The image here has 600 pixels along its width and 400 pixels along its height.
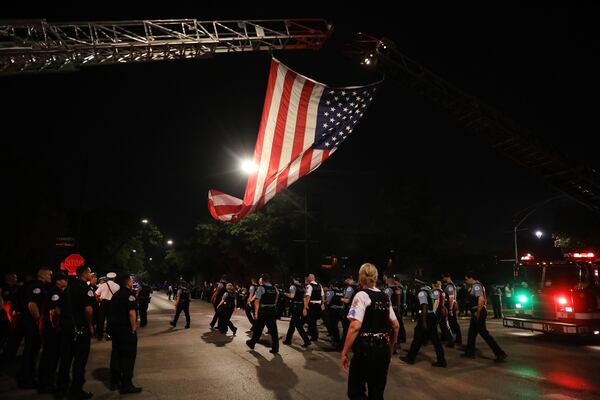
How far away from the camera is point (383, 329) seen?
5.12 m

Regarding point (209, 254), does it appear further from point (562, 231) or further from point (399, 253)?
point (562, 231)

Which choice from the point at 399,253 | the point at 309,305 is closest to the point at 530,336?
the point at 309,305

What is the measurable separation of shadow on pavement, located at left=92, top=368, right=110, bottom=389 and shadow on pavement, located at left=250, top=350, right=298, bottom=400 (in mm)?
2674

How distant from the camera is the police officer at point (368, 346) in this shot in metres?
5.00

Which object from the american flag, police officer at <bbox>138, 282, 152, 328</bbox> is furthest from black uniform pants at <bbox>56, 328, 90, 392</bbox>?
police officer at <bbox>138, 282, 152, 328</bbox>

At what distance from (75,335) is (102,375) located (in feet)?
6.65

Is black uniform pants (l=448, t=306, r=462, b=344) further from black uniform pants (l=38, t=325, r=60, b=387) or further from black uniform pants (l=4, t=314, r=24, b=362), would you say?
black uniform pants (l=4, t=314, r=24, b=362)

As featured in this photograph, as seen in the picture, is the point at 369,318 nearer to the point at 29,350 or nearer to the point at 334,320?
the point at 29,350

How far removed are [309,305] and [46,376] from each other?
21.8ft

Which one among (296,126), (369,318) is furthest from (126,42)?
(369,318)

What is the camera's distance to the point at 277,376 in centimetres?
841

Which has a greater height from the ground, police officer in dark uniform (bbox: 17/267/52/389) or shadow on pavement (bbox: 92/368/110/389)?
police officer in dark uniform (bbox: 17/267/52/389)

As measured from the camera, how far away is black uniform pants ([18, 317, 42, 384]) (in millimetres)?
7922

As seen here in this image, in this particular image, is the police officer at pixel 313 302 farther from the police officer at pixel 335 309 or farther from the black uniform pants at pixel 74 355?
the black uniform pants at pixel 74 355
